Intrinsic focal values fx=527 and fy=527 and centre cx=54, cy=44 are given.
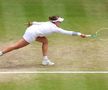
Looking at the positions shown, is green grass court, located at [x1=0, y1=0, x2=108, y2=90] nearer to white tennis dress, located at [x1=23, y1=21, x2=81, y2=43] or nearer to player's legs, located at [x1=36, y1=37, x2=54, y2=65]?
player's legs, located at [x1=36, y1=37, x2=54, y2=65]

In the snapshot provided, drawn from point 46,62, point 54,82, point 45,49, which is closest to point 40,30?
point 45,49

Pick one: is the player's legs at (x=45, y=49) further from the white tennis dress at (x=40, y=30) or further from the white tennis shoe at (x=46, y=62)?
the white tennis dress at (x=40, y=30)

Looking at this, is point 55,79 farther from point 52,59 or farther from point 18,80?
point 52,59

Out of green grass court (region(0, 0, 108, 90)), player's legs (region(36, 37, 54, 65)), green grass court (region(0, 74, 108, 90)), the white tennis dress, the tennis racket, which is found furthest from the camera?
the tennis racket

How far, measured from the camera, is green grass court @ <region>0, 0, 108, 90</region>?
1258cm

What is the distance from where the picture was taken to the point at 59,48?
15672 mm

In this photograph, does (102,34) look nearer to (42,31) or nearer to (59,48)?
(59,48)

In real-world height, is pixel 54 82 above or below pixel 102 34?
above

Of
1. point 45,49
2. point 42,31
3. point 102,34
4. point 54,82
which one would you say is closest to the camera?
point 54,82

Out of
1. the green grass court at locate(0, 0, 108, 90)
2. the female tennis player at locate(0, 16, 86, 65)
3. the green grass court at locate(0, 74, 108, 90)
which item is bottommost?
the green grass court at locate(0, 0, 108, 90)

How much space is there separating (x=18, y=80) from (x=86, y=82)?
5.38ft

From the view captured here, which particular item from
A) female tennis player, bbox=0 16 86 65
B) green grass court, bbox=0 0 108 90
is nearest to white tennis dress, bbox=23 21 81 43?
female tennis player, bbox=0 16 86 65

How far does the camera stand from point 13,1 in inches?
877

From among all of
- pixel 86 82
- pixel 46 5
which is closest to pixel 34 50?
pixel 86 82
